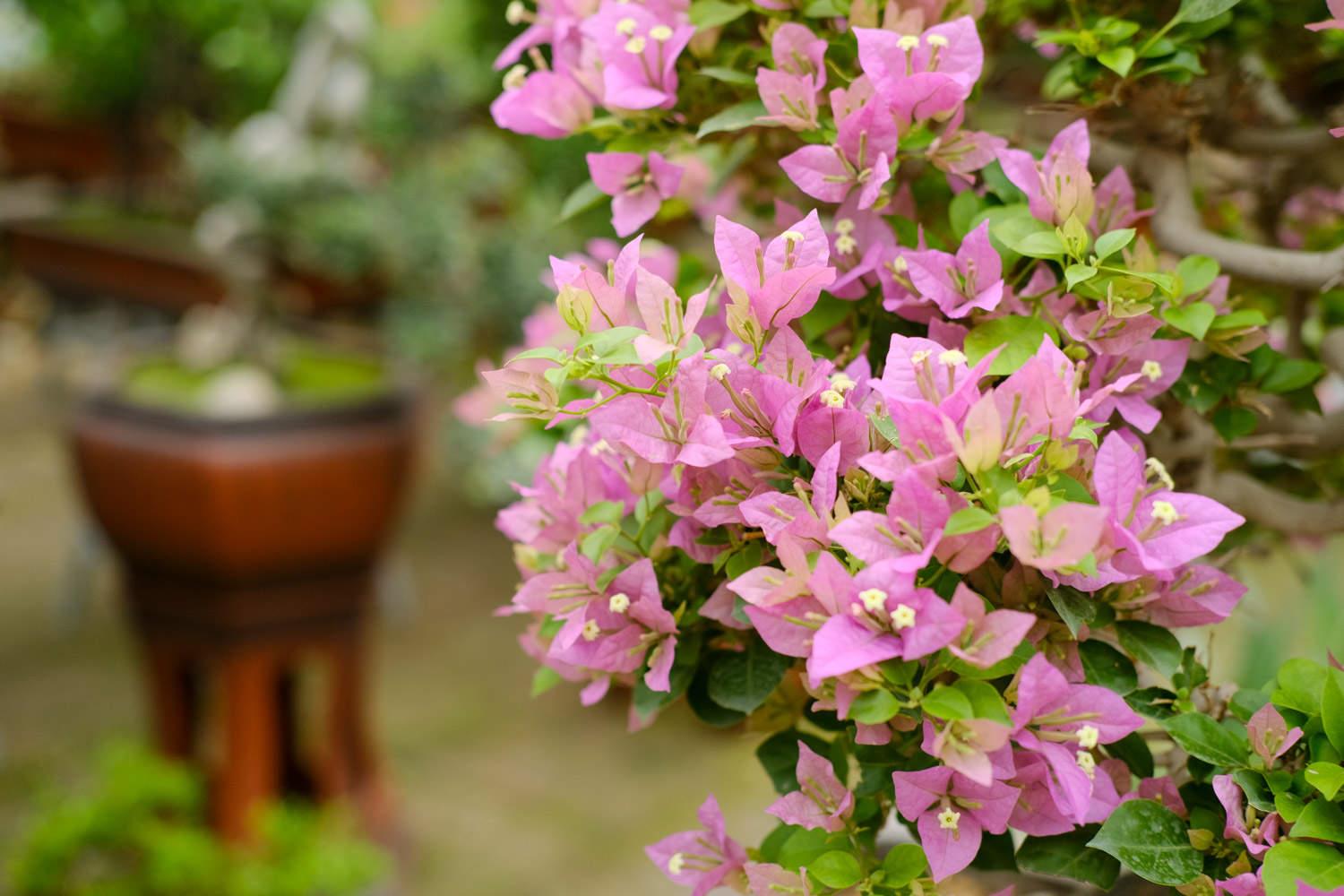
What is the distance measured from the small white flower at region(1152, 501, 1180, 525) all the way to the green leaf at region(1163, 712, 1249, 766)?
0.28 feet

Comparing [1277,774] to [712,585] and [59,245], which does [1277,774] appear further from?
[59,245]

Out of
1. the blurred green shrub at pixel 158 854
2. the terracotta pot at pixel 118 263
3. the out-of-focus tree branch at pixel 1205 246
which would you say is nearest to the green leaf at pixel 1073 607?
the out-of-focus tree branch at pixel 1205 246

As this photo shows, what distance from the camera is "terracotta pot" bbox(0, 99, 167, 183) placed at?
252 inches

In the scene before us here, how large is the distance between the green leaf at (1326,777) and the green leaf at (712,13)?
0.37 m

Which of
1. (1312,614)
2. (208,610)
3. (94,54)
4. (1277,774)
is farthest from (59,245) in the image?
(1277,774)

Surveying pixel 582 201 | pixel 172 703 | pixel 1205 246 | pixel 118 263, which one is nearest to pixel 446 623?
pixel 172 703

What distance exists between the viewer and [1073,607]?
406 millimetres

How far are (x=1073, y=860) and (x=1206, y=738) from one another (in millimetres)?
69

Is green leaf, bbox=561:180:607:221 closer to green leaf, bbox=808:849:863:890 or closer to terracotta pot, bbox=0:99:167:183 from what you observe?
green leaf, bbox=808:849:863:890

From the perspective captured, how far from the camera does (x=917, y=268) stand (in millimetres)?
467

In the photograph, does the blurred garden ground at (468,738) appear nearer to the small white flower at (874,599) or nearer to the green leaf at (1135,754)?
the green leaf at (1135,754)

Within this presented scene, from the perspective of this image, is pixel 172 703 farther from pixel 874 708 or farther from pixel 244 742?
pixel 874 708

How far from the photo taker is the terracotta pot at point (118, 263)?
13.4 feet

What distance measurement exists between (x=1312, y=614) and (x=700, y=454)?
2.70 feet
